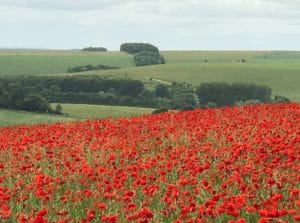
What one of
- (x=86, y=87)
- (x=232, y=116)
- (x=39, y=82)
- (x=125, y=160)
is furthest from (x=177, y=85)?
Result: (x=125, y=160)

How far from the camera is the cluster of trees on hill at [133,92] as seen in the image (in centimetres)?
6869

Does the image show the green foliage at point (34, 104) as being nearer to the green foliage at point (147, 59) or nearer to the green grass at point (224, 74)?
the green grass at point (224, 74)

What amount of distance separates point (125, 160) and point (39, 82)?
72774 mm

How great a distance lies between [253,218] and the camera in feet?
24.9

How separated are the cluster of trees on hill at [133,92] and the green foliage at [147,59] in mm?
42355

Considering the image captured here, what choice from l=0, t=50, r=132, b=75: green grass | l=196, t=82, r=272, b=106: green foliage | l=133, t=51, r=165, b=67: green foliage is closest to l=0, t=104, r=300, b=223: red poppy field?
l=196, t=82, r=272, b=106: green foliage

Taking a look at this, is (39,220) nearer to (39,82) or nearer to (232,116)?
(232,116)

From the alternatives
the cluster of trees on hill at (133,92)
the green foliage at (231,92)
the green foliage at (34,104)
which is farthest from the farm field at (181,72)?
the green foliage at (34,104)

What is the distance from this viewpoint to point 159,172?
30.3ft

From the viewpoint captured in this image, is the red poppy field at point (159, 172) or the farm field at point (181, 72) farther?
the farm field at point (181, 72)

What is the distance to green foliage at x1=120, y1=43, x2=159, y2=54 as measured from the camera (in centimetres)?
15060

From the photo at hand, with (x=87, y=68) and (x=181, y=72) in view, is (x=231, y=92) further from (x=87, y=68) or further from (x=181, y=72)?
(x=87, y=68)

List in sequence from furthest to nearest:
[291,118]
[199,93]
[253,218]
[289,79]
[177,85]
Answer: [289,79] < [177,85] < [199,93] < [291,118] < [253,218]

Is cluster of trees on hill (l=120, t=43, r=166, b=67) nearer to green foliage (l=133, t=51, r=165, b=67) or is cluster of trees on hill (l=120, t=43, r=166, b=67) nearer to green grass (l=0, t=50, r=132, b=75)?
green foliage (l=133, t=51, r=165, b=67)
